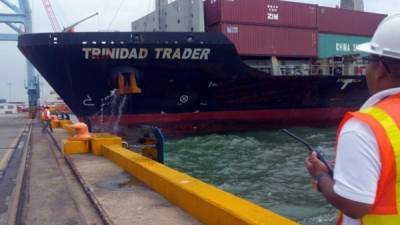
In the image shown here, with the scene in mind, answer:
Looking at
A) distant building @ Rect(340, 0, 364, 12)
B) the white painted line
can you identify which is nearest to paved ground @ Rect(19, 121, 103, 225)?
the white painted line

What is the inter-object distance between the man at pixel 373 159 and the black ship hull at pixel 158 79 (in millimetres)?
13632

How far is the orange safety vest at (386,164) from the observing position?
4.31ft

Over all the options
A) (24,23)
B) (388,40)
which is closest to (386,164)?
(388,40)

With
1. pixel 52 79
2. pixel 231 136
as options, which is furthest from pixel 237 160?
pixel 52 79

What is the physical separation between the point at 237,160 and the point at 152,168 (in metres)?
5.74

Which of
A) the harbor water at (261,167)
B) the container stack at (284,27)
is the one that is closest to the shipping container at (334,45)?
the container stack at (284,27)

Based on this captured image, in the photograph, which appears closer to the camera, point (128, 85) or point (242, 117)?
→ point (128, 85)

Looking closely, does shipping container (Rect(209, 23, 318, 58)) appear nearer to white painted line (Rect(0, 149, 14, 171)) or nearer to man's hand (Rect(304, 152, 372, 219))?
white painted line (Rect(0, 149, 14, 171))

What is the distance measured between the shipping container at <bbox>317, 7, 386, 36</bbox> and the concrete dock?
14528 mm

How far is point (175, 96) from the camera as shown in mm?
15805

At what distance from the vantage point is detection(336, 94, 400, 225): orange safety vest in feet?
4.31

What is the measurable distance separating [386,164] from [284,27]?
17457mm

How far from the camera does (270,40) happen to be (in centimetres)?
1767

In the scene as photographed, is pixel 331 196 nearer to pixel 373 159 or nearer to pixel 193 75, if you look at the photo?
pixel 373 159
